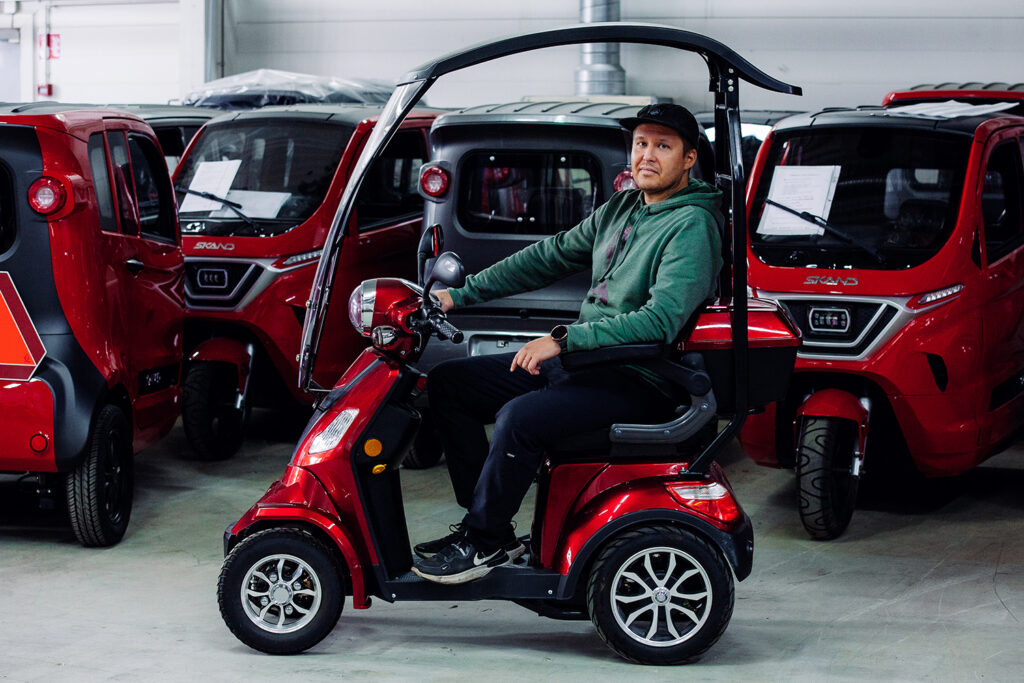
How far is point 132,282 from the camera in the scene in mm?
5656

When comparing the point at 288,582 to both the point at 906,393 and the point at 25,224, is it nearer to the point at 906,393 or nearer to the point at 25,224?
the point at 25,224

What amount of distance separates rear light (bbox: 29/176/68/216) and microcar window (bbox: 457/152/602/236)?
2.05 m

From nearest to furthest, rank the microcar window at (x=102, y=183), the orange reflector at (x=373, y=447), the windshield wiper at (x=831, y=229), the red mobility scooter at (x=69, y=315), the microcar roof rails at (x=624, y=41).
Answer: the microcar roof rails at (x=624, y=41)
the orange reflector at (x=373, y=447)
the red mobility scooter at (x=69, y=315)
the microcar window at (x=102, y=183)
the windshield wiper at (x=831, y=229)

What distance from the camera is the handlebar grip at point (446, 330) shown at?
396cm

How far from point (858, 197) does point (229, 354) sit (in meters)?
3.23

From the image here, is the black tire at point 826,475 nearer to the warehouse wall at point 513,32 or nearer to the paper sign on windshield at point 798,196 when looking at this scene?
the paper sign on windshield at point 798,196

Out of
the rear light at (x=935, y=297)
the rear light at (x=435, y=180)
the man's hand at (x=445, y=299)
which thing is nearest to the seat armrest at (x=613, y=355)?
the man's hand at (x=445, y=299)

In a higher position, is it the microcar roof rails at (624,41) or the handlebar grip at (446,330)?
the microcar roof rails at (624,41)

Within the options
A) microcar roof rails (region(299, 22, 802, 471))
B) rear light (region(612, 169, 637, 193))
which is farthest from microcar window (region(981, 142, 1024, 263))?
microcar roof rails (region(299, 22, 802, 471))

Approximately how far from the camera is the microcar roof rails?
3.82 m

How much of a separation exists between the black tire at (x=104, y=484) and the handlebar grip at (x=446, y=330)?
182cm

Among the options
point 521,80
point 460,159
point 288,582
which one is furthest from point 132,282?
point 521,80

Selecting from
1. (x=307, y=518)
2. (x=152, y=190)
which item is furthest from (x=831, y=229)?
(x=152, y=190)

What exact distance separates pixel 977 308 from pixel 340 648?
317 centimetres
